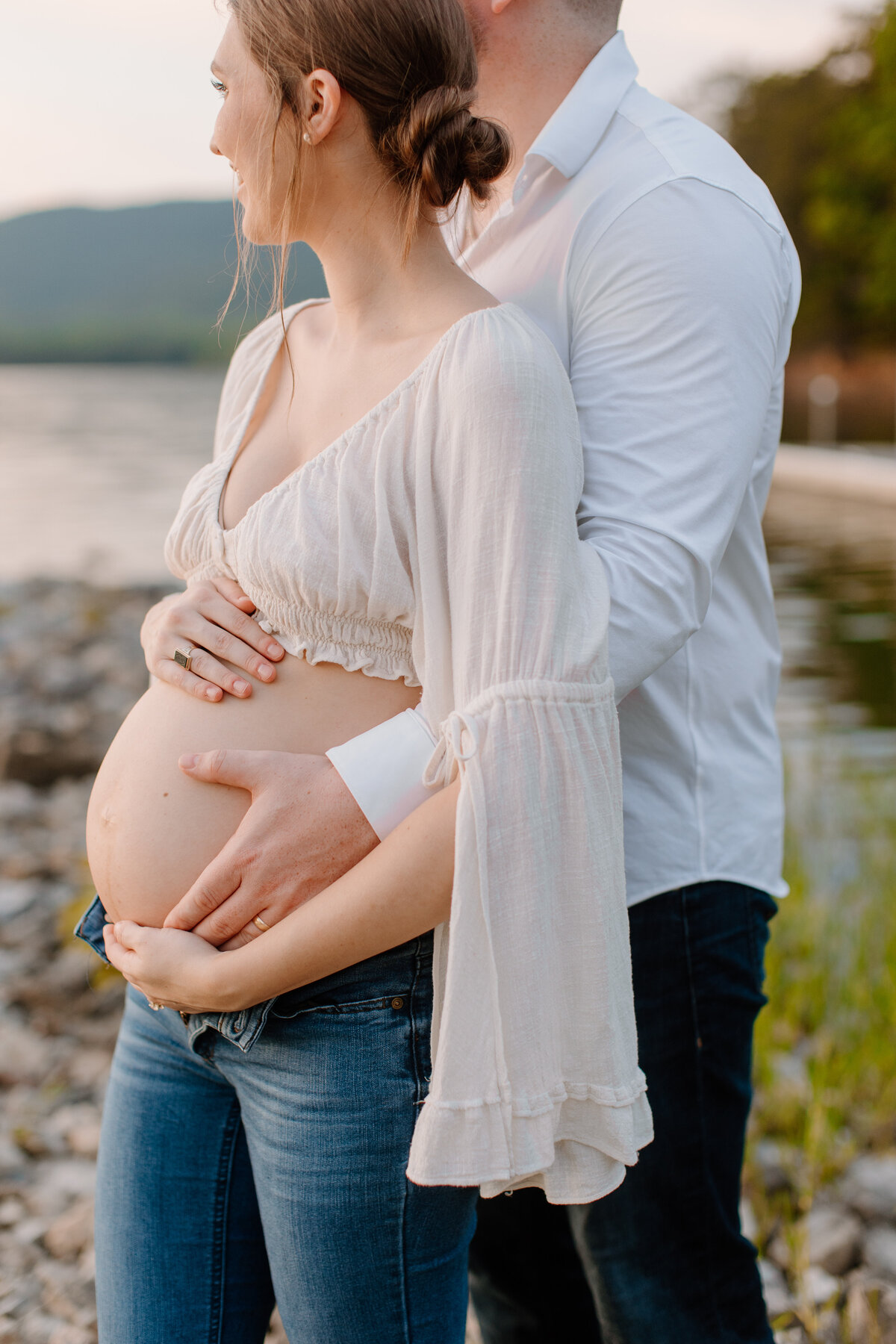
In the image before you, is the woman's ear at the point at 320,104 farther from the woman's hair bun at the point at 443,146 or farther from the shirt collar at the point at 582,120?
the shirt collar at the point at 582,120

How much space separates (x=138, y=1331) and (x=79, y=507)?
1773 cm

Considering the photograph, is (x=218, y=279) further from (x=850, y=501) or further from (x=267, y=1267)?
(x=850, y=501)

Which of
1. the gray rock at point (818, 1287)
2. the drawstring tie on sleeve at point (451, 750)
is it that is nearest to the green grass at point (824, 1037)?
the gray rock at point (818, 1287)

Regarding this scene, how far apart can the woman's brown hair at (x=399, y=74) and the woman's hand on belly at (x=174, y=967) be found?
2.80 feet

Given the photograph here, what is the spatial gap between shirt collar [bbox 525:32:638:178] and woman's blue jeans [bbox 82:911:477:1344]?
3.29 ft

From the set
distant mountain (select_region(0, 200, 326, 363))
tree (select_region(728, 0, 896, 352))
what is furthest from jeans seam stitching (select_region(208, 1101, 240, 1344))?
distant mountain (select_region(0, 200, 326, 363))

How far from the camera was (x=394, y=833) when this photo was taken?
117cm

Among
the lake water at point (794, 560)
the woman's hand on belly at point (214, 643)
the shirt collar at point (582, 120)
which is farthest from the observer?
the lake water at point (794, 560)

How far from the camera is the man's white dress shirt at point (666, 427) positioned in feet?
4.08

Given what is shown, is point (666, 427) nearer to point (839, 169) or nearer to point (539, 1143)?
point (539, 1143)

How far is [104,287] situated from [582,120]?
8277cm

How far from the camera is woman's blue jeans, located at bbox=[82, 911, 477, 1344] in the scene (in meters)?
1.18

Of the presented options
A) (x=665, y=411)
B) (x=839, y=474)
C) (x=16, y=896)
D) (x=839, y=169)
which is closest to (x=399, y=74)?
(x=665, y=411)

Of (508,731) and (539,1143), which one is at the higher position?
(508,731)
